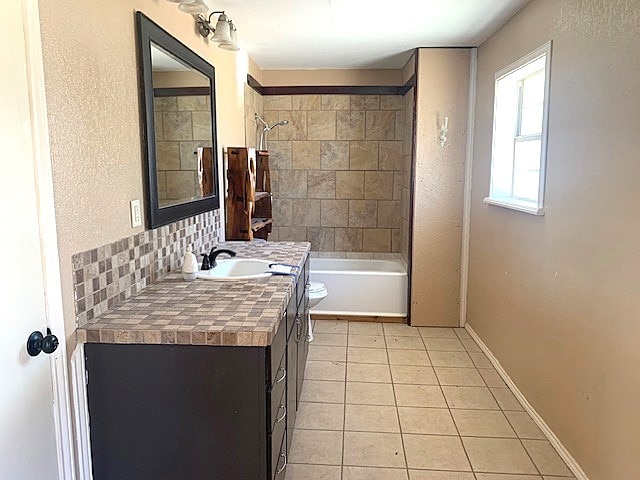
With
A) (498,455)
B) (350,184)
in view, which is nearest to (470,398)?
(498,455)

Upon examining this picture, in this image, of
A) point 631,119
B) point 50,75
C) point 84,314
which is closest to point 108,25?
point 50,75

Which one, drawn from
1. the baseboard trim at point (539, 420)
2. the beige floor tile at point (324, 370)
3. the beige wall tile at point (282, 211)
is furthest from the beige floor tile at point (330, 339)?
the beige wall tile at point (282, 211)

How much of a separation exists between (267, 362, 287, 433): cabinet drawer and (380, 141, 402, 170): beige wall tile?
10.6ft

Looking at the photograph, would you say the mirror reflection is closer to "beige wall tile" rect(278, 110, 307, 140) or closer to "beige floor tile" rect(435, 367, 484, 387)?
"beige floor tile" rect(435, 367, 484, 387)

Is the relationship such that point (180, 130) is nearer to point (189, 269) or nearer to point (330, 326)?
point (189, 269)

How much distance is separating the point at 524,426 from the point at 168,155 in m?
2.27

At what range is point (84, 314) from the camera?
1595 mm

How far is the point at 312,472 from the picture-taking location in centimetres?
222

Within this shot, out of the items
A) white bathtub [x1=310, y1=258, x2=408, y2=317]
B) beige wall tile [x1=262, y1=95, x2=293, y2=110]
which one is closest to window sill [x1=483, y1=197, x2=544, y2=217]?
white bathtub [x1=310, y1=258, x2=408, y2=317]

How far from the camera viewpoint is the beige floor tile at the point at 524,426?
8.28 ft

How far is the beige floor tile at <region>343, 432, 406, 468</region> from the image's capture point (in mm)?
2303

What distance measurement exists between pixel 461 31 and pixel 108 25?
245cm

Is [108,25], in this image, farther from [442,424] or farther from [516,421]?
[516,421]

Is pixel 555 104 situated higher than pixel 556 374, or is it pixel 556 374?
pixel 555 104
